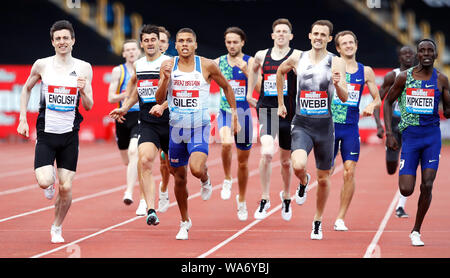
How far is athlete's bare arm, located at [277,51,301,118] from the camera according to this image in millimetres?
10984

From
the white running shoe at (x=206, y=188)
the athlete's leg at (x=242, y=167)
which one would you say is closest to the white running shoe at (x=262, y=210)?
the athlete's leg at (x=242, y=167)

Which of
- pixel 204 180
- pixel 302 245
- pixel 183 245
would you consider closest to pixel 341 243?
pixel 302 245

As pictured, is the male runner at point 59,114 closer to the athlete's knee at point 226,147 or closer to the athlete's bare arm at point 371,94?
the athlete's bare arm at point 371,94

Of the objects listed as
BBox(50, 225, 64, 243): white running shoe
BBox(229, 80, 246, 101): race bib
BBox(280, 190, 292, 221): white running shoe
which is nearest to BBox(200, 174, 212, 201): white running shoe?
BBox(280, 190, 292, 221): white running shoe

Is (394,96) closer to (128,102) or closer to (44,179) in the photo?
(128,102)

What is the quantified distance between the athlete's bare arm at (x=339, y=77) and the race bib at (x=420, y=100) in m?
0.76

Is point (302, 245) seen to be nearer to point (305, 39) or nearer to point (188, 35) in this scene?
point (188, 35)

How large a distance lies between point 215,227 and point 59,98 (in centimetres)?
268

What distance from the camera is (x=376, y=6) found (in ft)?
106

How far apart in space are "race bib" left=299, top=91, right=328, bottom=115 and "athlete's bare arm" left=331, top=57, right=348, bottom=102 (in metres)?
0.19

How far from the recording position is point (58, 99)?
1023 centimetres

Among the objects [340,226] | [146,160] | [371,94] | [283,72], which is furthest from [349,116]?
[146,160]

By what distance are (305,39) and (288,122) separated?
764 inches

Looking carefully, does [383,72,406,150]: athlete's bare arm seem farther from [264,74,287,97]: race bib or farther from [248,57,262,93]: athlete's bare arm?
[248,57,262,93]: athlete's bare arm
